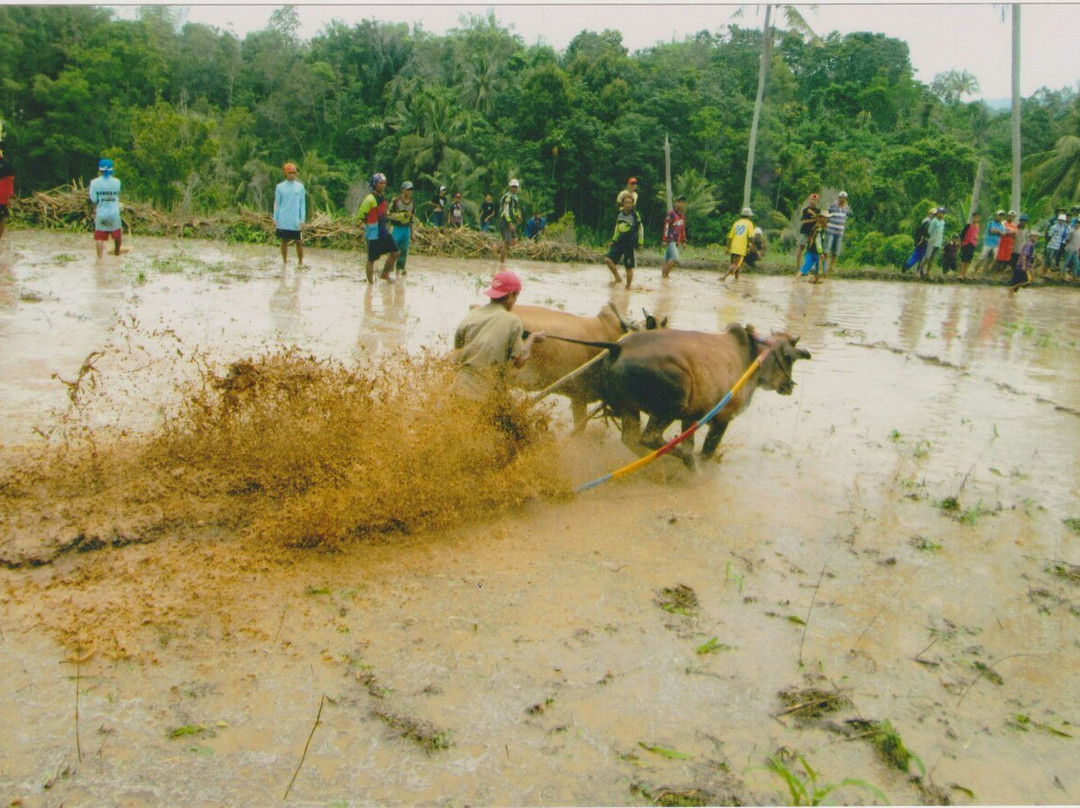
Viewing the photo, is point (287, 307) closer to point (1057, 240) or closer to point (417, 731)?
point (417, 731)

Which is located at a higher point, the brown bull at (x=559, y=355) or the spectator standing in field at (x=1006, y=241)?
the spectator standing in field at (x=1006, y=241)

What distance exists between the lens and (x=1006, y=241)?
73.5 ft

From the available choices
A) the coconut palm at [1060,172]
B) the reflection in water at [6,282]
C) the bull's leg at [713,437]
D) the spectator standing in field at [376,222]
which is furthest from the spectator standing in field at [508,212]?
the coconut palm at [1060,172]

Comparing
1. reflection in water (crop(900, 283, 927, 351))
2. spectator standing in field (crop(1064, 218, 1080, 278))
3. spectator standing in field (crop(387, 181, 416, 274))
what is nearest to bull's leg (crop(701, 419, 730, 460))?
reflection in water (crop(900, 283, 927, 351))

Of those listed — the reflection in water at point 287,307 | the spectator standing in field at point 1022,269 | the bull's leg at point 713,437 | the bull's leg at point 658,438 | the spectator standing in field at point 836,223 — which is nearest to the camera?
the bull's leg at point 658,438

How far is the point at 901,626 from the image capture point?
421 centimetres

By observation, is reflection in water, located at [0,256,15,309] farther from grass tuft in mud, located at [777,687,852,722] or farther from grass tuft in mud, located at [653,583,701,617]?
grass tuft in mud, located at [777,687,852,722]

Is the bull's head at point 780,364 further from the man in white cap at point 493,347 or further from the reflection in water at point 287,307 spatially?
the reflection in water at point 287,307

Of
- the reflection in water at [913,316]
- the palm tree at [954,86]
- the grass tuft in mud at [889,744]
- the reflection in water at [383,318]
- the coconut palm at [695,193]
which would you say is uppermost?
the palm tree at [954,86]

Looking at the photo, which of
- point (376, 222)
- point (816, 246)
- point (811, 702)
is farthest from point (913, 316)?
point (811, 702)

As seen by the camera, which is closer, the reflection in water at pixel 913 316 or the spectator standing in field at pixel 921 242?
the reflection in water at pixel 913 316

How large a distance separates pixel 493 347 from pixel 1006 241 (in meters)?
21.3

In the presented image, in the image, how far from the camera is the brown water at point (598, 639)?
9.81 ft

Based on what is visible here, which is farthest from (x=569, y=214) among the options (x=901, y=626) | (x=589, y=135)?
(x=901, y=626)
